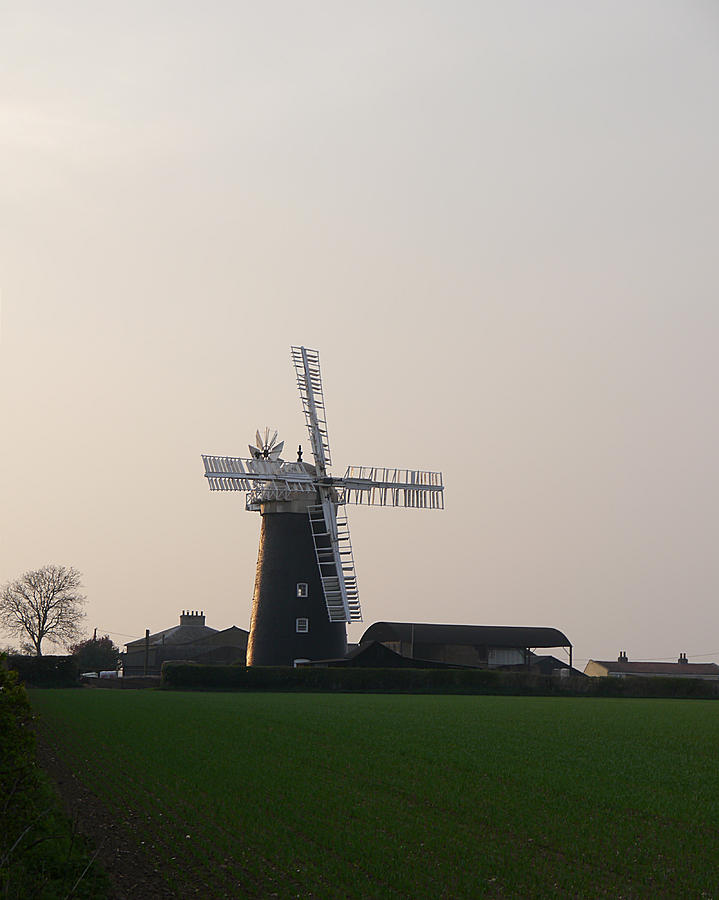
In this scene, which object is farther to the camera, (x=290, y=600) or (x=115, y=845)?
(x=290, y=600)

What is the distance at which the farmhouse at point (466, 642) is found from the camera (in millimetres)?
78312

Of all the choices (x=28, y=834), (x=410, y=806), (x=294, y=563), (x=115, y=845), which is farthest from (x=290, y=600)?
(x=28, y=834)

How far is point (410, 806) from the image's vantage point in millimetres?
16422

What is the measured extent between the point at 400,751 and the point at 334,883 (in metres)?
12.6

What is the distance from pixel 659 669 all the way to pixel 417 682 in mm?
59515

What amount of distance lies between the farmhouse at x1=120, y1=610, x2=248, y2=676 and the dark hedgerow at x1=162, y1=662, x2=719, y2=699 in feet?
79.0

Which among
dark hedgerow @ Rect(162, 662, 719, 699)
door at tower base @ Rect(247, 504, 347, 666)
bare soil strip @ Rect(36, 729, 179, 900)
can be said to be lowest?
bare soil strip @ Rect(36, 729, 179, 900)

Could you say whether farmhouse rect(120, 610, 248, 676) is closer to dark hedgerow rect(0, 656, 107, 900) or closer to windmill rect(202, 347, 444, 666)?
windmill rect(202, 347, 444, 666)

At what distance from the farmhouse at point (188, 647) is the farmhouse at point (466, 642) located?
14.5 metres

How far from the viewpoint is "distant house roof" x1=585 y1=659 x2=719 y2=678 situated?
4437 inches

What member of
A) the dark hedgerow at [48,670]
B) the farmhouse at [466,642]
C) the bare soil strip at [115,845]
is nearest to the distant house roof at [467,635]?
the farmhouse at [466,642]

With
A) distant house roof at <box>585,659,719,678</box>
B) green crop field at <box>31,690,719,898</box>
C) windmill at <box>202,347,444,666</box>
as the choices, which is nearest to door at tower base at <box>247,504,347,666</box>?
windmill at <box>202,347,444,666</box>

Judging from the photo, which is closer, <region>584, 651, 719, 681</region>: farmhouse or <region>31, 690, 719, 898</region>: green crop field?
<region>31, 690, 719, 898</region>: green crop field

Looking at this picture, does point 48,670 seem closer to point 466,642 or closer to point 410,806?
point 466,642
